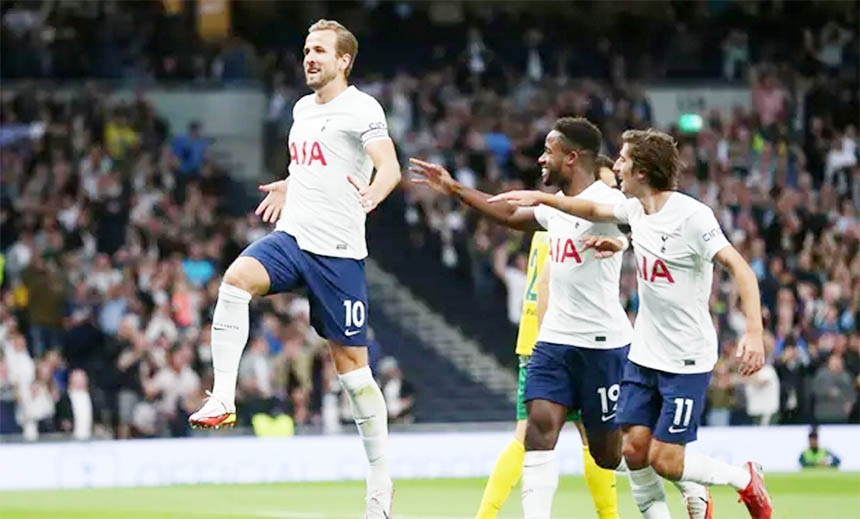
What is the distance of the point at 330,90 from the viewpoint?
11664 millimetres

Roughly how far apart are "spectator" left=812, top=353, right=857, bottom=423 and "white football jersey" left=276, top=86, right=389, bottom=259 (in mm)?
13707

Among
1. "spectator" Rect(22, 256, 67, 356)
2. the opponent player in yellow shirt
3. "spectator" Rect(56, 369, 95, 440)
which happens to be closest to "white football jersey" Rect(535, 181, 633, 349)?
the opponent player in yellow shirt

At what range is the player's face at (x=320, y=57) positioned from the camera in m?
11.6

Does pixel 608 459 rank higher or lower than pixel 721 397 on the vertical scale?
higher

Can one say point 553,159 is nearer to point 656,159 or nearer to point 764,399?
point 656,159

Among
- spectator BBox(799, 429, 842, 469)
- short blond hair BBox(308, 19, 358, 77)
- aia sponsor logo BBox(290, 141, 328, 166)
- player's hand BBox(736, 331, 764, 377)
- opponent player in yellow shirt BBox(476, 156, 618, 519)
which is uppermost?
short blond hair BBox(308, 19, 358, 77)

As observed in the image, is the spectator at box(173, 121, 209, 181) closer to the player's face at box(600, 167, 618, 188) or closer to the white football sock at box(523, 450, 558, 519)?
the player's face at box(600, 167, 618, 188)

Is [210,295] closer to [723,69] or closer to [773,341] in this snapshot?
[773,341]

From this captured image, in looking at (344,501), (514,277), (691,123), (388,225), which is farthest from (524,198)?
(691,123)

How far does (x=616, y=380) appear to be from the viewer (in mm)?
11766

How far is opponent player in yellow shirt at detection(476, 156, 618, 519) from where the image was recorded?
1230cm

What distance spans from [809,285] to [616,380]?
601 inches

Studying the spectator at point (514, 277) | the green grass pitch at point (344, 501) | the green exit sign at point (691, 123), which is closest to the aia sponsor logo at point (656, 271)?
the green grass pitch at point (344, 501)

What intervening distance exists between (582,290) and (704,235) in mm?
1131
